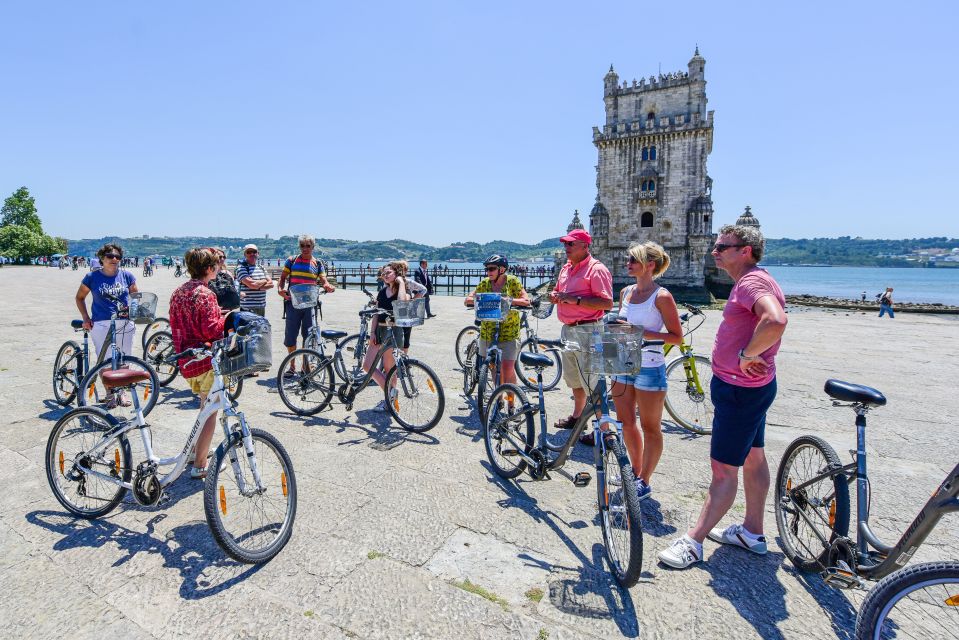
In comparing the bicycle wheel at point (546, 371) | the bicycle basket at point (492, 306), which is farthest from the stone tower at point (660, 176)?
the bicycle basket at point (492, 306)

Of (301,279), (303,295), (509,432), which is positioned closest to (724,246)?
(509,432)

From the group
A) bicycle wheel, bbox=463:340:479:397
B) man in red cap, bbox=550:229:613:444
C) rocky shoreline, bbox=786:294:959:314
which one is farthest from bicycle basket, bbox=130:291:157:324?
rocky shoreline, bbox=786:294:959:314

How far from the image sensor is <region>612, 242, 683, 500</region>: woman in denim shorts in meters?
3.56

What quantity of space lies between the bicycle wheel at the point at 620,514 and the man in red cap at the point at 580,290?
128 cm

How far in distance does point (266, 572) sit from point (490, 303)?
3.16m

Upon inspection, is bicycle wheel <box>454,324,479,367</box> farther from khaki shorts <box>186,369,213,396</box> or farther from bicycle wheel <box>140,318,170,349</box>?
bicycle wheel <box>140,318,170,349</box>

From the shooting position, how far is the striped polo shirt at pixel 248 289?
7254mm

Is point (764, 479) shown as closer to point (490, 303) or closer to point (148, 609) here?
point (490, 303)

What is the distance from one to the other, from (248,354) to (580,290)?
2.77 meters

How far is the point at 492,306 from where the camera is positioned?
204 inches

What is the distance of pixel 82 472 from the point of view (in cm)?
341

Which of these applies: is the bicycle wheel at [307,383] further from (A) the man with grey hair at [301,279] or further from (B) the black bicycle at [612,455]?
(B) the black bicycle at [612,455]

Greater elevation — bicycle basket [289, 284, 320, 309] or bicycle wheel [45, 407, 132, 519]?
bicycle basket [289, 284, 320, 309]

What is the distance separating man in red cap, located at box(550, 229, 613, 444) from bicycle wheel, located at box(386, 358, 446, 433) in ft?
4.74
